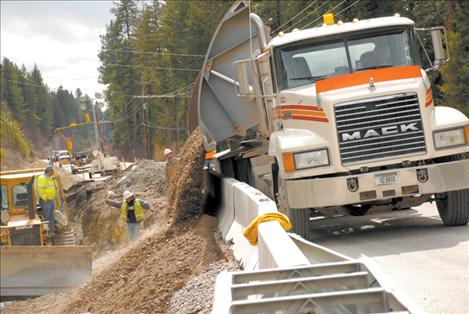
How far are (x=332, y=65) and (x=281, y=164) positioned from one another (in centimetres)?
180

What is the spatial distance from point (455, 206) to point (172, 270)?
4333 millimetres

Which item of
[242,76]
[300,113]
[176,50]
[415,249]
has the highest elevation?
[176,50]

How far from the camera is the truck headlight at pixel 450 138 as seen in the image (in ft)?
32.7

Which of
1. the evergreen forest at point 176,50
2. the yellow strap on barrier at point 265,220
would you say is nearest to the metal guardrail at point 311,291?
the yellow strap on barrier at point 265,220

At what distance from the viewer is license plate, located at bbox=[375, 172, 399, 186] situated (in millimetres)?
9828

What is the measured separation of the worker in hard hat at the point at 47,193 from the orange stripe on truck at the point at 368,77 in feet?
41.8

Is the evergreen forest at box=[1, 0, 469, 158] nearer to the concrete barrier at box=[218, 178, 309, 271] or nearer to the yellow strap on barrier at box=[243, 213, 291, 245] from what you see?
the concrete barrier at box=[218, 178, 309, 271]

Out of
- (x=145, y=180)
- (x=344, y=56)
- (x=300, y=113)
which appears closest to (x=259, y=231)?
(x=300, y=113)

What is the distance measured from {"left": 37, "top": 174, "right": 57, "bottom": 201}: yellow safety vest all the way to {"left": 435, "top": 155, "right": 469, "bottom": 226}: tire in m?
13.4

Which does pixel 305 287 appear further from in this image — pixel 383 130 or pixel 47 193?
pixel 47 193

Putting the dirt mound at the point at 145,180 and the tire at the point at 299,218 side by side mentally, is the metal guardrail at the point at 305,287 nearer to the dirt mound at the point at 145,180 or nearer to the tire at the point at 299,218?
the tire at the point at 299,218

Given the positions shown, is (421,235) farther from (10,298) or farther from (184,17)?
(184,17)

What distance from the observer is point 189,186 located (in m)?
16.1

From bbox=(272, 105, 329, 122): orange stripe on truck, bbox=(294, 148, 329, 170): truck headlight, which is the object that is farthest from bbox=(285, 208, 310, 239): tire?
bbox=(272, 105, 329, 122): orange stripe on truck
